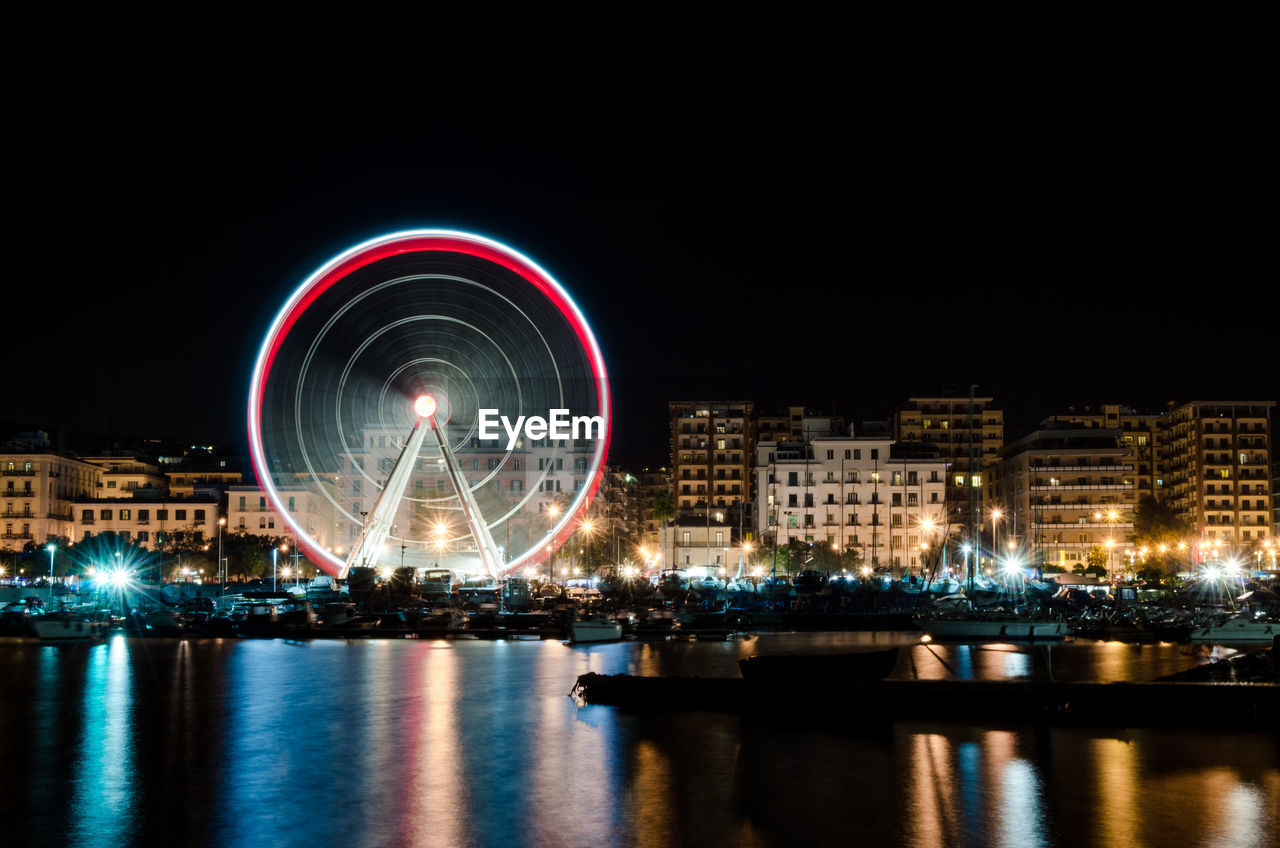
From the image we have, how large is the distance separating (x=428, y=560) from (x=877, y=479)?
37740mm

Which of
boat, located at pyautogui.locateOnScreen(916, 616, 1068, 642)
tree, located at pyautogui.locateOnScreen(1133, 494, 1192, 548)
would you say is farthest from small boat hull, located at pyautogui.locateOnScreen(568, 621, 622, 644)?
tree, located at pyautogui.locateOnScreen(1133, 494, 1192, 548)

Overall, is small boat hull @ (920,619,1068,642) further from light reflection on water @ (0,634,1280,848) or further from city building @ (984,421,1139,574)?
city building @ (984,421,1139,574)

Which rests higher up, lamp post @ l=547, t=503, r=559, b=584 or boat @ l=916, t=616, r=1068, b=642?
lamp post @ l=547, t=503, r=559, b=584

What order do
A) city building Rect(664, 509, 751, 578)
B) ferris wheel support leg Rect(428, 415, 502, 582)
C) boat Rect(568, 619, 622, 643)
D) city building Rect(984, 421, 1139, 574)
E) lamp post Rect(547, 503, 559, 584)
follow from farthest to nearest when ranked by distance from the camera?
city building Rect(664, 509, 751, 578), city building Rect(984, 421, 1139, 574), lamp post Rect(547, 503, 559, 584), ferris wheel support leg Rect(428, 415, 502, 582), boat Rect(568, 619, 622, 643)

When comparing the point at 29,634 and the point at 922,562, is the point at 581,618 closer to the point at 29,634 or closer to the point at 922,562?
the point at 29,634

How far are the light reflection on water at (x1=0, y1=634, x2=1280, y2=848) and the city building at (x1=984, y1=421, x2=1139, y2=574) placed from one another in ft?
264

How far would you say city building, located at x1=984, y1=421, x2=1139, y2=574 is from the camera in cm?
10331

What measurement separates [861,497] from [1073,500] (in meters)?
20.5

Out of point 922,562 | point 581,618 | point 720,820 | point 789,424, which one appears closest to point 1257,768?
point 720,820

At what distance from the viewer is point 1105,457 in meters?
105

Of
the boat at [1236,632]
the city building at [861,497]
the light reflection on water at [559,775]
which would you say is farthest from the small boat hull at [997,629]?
the city building at [861,497]

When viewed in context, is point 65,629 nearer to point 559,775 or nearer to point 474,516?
point 474,516

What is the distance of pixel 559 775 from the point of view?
67.1ft

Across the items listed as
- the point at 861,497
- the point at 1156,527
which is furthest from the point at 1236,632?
the point at 861,497
